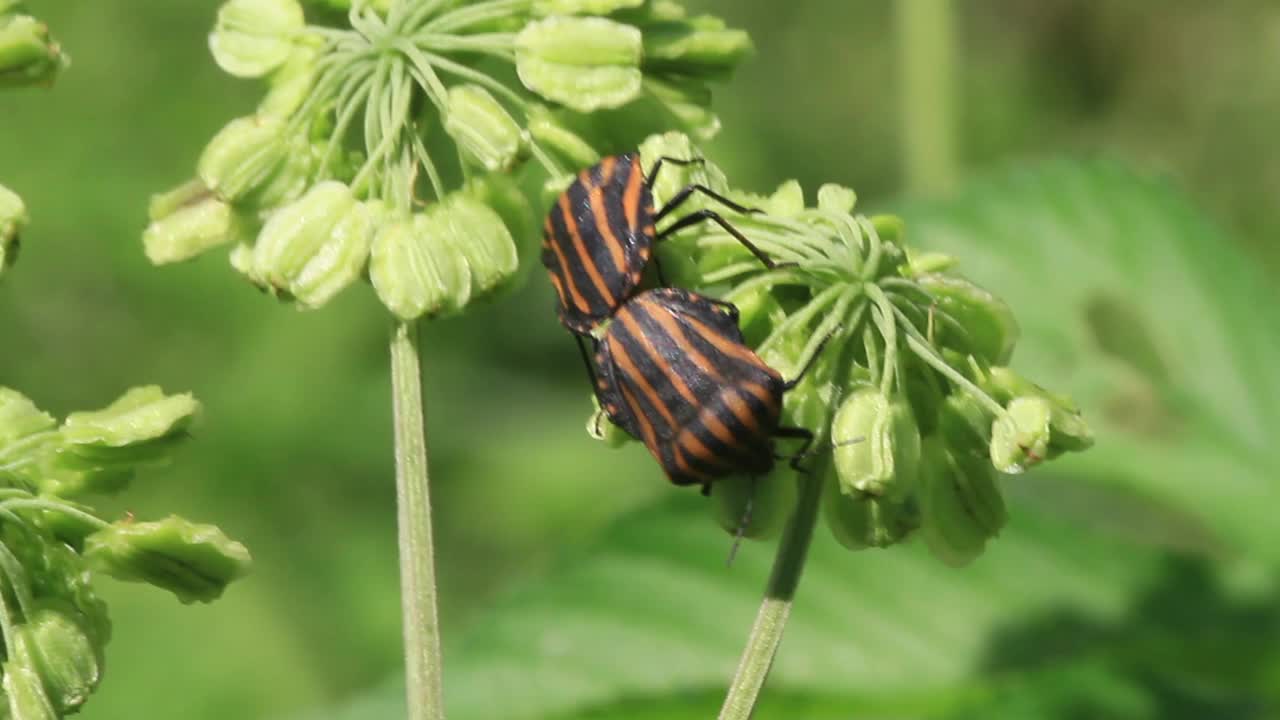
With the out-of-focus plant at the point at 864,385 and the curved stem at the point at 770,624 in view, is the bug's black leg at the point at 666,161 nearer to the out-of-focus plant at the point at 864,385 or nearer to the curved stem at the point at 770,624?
the out-of-focus plant at the point at 864,385

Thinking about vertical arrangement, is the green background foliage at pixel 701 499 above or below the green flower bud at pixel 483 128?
above

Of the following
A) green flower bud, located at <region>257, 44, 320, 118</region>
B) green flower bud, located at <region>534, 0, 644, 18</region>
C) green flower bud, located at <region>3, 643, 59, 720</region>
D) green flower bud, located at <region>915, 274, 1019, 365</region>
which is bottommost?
green flower bud, located at <region>3, 643, 59, 720</region>

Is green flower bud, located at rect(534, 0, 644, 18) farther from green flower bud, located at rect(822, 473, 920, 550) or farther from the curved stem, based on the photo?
green flower bud, located at rect(822, 473, 920, 550)

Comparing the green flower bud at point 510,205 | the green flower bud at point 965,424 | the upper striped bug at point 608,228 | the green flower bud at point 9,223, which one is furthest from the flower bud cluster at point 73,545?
the green flower bud at point 965,424

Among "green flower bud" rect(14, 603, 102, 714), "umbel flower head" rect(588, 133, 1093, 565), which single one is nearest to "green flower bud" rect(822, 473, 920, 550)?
"umbel flower head" rect(588, 133, 1093, 565)

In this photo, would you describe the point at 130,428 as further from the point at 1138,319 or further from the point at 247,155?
the point at 1138,319

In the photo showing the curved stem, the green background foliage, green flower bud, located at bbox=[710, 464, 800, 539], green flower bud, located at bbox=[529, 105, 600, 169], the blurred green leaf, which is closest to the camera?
the curved stem
